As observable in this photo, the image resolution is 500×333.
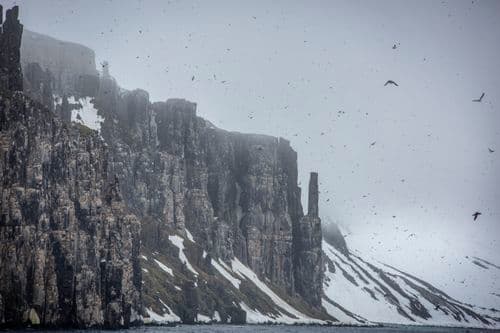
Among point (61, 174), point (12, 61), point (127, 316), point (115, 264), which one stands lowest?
point (127, 316)

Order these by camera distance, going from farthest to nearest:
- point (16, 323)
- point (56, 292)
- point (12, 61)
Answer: point (12, 61) < point (56, 292) < point (16, 323)

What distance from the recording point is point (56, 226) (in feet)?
538

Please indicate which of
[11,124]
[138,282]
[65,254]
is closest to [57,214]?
[65,254]

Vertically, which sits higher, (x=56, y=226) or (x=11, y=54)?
(x=11, y=54)

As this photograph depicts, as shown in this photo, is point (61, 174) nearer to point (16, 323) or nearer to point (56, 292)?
point (56, 292)

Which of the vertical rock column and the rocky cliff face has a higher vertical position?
the vertical rock column

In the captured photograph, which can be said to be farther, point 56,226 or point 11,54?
point 11,54

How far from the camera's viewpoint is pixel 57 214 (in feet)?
541

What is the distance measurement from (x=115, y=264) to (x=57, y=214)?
59.7 ft

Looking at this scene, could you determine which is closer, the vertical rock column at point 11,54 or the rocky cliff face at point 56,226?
the rocky cliff face at point 56,226

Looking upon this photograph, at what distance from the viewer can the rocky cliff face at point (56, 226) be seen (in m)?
Result: 153

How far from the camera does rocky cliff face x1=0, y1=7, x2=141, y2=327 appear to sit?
153125 millimetres

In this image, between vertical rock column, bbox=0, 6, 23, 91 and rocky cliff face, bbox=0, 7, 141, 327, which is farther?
vertical rock column, bbox=0, 6, 23, 91

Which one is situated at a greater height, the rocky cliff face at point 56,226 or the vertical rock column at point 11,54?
the vertical rock column at point 11,54
